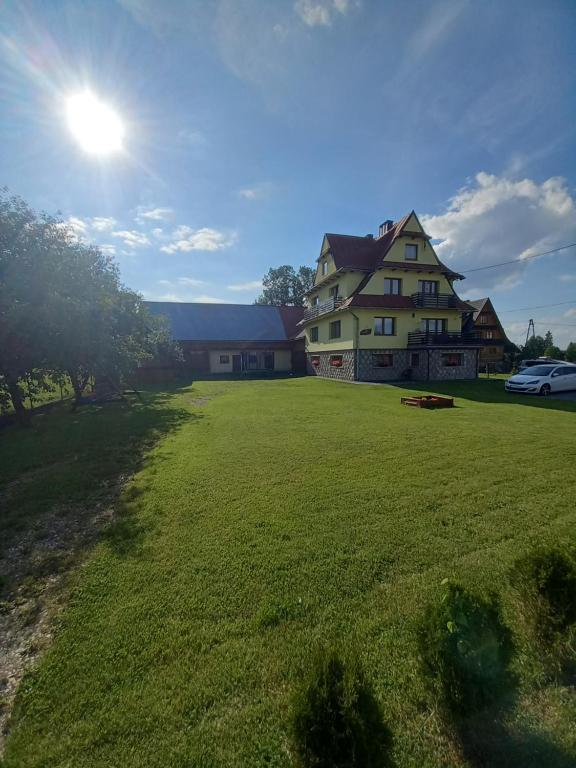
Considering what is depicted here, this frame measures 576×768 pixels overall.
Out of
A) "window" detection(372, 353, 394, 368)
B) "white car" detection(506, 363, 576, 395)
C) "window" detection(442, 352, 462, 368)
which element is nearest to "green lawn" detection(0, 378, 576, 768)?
"white car" detection(506, 363, 576, 395)

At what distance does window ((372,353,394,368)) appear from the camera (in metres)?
22.0

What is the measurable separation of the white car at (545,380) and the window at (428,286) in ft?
30.0

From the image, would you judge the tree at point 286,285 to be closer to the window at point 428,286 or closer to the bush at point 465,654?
the window at point 428,286

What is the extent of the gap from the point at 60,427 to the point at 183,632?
9.78 metres

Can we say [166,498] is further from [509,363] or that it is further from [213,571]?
[509,363]

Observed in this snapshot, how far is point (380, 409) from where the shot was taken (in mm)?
11453

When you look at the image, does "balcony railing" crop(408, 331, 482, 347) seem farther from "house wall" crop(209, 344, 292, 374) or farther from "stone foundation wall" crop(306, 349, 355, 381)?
"house wall" crop(209, 344, 292, 374)

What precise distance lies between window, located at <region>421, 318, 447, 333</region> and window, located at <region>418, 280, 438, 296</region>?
209 cm

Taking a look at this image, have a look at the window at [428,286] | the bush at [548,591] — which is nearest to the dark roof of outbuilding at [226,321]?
the window at [428,286]

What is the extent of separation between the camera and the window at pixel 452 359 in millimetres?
22042

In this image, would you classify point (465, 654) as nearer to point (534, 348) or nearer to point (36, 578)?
point (36, 578)

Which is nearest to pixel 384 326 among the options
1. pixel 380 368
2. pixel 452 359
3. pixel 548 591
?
pixel 380 368

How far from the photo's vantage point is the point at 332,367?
24844mm

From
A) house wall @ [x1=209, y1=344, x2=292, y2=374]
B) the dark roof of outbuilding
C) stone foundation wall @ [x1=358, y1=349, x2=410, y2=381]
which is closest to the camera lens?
stone foundation wall @ [x1=358, y1=349, x2=410, y2=381]
